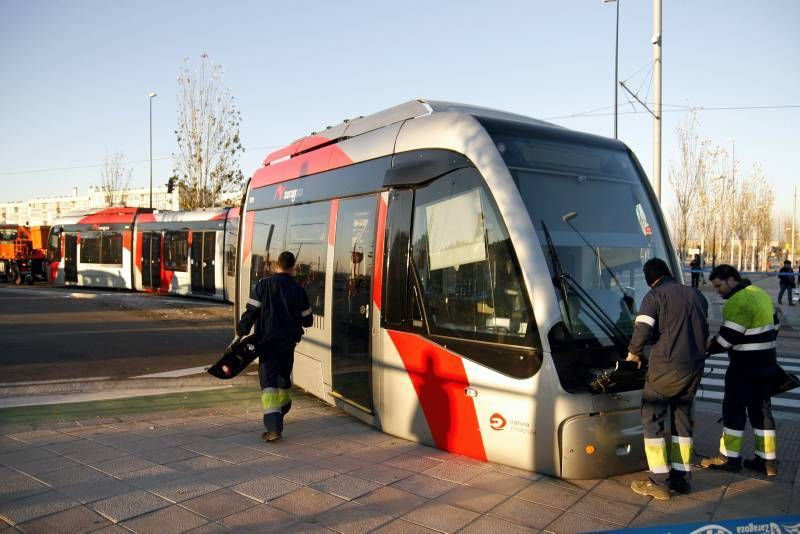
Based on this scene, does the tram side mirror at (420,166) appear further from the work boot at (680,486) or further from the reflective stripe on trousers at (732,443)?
the reflective stripe on trousers at (732,443)

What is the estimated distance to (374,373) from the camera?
676 centimetres

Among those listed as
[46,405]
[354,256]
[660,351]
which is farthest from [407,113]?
[46,405]

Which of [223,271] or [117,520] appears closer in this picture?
[117,520]

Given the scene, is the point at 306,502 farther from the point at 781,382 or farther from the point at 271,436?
the point at 781,382

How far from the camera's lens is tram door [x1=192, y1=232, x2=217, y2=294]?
78.7ft

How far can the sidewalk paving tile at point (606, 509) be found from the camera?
4.71m

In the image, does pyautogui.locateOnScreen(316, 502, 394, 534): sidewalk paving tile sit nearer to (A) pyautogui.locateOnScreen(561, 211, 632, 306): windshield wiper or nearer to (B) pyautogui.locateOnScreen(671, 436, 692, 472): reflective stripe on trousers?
(B) pyautogui.locateOnScreen(671, 436, 692, 472): reflective stripe on trousers

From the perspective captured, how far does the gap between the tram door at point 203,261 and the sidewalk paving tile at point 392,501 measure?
20008mm

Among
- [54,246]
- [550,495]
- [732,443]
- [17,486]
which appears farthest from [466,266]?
[54,246]

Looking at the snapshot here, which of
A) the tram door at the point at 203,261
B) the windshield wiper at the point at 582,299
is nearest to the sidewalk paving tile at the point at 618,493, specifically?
the windshield wiper at the point at 582,299

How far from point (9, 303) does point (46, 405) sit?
16.2m

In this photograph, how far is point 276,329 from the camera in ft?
21.8

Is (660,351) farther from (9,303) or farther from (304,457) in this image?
(9,303)

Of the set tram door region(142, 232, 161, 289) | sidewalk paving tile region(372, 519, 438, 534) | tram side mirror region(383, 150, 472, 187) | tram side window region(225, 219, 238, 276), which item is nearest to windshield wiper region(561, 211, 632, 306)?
tram side mirror region(383, 150, 472, 187)
